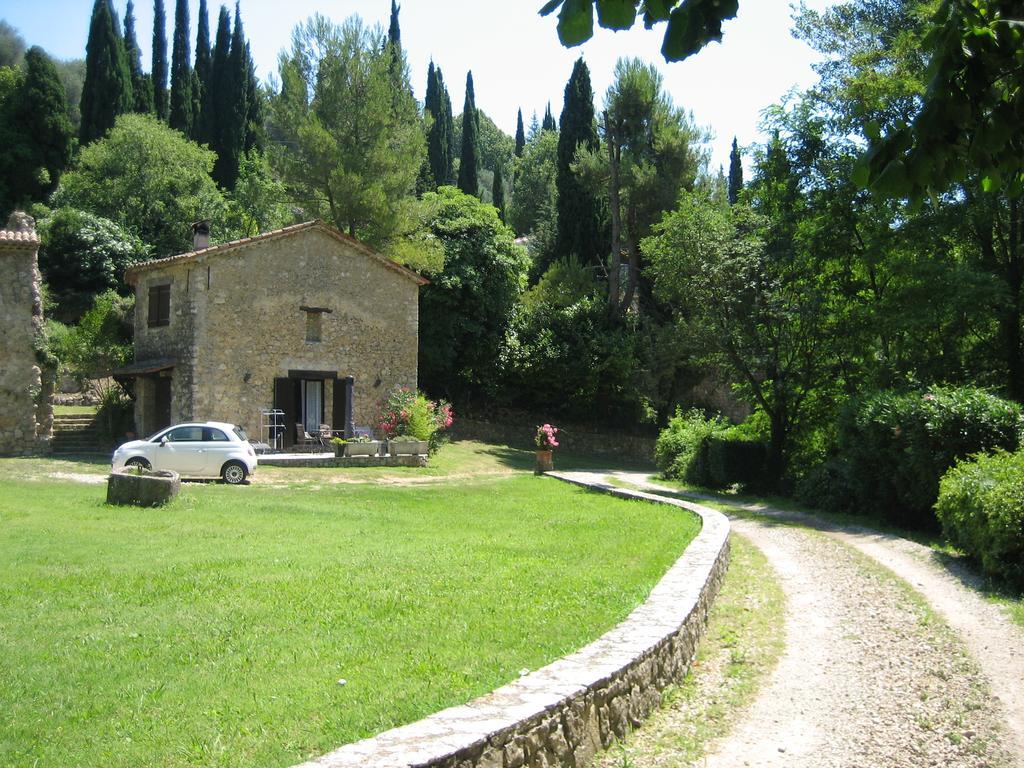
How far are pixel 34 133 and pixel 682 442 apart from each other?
3509 centimetres

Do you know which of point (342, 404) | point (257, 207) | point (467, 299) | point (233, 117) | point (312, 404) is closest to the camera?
point (312, 404)

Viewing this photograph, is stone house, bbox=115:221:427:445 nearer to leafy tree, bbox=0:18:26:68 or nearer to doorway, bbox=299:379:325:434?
doorway, bbox=299:379:325:434

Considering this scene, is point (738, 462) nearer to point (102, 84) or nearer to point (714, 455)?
point (714, 455)

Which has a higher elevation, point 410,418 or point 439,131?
point 439,131

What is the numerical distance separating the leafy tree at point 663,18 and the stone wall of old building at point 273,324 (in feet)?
78.2

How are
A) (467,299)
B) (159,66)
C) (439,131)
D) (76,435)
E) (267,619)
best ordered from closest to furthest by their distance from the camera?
(267,619) → (76,435) → (467,299) → (159,66) → (439,131)

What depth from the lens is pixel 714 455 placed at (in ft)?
78.3

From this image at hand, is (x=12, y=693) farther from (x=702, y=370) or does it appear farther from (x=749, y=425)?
(x=702, y=370)

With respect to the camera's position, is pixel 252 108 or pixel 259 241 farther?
pixel 252 108

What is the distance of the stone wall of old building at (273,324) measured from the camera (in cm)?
2547

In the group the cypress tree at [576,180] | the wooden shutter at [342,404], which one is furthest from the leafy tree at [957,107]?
the cypress tree at [576,180]

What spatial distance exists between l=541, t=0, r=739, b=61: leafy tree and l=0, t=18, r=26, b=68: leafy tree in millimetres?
68396

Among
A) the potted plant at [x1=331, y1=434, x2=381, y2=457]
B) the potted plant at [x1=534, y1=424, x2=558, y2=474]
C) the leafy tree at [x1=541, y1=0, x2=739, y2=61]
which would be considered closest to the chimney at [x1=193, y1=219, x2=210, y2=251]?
the potted plant at [x1=331, y1=434, x2=381, y2=457]

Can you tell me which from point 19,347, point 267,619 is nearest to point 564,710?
point 267,619
